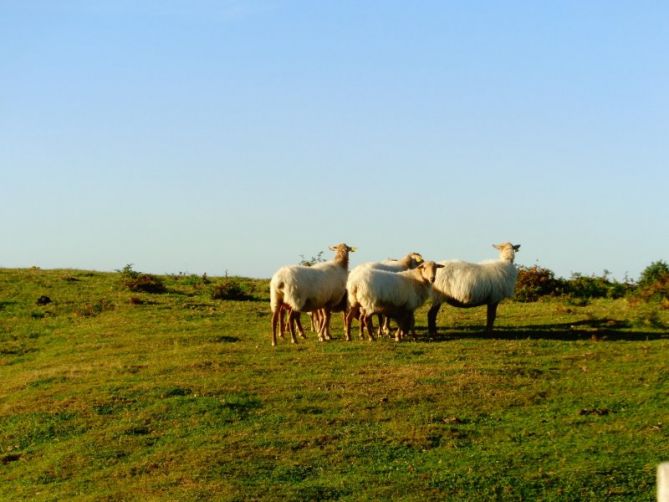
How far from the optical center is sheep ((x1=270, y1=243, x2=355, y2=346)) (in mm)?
25000

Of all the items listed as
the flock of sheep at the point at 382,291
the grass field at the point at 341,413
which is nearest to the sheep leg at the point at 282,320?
the flock of sheep at the point at 382,291

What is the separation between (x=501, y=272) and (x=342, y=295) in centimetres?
447

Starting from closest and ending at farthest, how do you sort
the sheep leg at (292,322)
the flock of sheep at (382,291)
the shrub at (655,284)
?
1. the flock of sheep at (382,291)
2. the sheep leg at (292,322)
3. the shrub at (655,284)

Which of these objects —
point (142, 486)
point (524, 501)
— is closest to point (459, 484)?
point (524, 501)

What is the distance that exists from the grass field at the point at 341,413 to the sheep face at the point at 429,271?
5.38ft

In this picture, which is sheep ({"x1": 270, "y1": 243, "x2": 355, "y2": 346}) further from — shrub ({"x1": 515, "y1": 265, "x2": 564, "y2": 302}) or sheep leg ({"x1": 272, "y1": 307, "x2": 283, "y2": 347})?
shrub ({"x1": 515, "y1": 265, "x2": 564, "y2": 302})

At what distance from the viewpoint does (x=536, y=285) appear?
34.7m

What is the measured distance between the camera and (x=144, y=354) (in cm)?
2530

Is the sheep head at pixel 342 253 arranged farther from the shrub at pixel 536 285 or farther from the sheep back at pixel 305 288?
the shrub at pixel 536 285

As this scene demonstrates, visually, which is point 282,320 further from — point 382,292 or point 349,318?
point 382,292

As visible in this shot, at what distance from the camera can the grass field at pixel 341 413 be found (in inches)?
594

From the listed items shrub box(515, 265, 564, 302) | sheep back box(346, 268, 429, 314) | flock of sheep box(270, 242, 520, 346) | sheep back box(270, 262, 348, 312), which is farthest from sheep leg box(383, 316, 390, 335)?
shrub box(515, 265, 564, 302)

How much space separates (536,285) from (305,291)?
41.2 ft

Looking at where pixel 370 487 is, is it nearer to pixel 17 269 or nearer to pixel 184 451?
pixel 184 451
